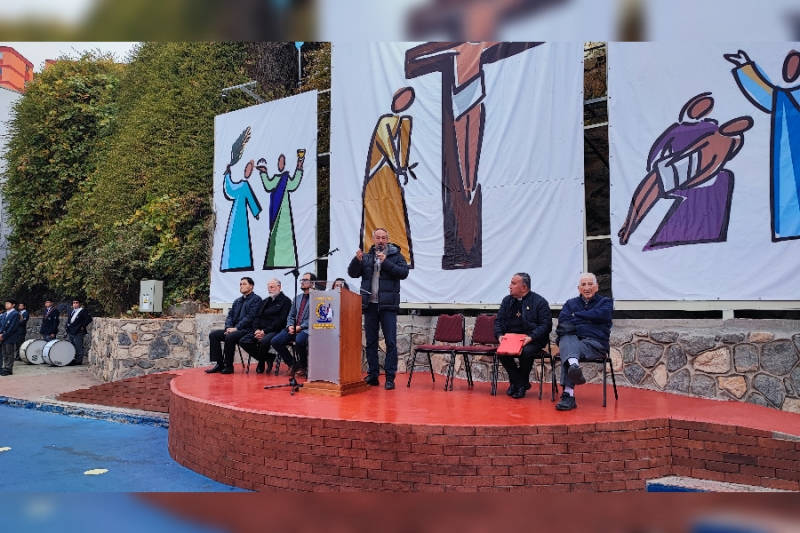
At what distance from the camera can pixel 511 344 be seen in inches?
228

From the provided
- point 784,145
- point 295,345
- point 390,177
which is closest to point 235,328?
point 295,345

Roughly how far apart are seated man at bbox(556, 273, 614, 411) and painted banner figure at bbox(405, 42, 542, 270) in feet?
8.26

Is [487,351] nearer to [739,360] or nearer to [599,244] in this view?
[739,360]

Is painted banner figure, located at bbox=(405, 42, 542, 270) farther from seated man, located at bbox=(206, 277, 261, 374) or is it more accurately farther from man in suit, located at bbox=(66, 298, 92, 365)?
man in suit, located at bbox=(66, 298, 92, 365)

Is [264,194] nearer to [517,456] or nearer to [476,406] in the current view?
[476,406]

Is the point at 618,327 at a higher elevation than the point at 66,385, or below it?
higher

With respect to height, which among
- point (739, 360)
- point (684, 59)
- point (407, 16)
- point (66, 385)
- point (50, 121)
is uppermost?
point (50, 121)

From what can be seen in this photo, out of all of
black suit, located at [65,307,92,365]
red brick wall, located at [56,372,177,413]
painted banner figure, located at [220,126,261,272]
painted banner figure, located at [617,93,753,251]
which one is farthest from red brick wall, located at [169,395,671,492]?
black suit, located at [65,307,92,365]

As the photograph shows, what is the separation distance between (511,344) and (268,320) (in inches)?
145

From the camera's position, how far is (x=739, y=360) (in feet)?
19.9

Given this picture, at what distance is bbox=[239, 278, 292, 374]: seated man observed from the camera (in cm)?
810

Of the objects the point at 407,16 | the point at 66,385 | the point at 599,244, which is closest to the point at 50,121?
the point at 66,385

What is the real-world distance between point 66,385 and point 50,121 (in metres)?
9.56

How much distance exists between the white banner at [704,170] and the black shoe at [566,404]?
2.17 meters
